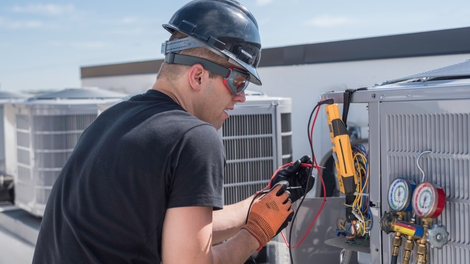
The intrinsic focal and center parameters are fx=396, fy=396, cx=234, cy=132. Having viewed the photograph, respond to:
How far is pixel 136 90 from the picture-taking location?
353 inches

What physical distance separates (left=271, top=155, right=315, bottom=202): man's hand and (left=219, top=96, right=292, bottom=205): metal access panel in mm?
1281

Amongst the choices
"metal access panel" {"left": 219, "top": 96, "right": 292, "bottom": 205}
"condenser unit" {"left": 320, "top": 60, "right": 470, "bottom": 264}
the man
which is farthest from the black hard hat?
"metal access panel" {"left": 219, "top": 96, "right": 292, "bottom": 205}

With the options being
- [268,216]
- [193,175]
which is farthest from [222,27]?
[268,216]

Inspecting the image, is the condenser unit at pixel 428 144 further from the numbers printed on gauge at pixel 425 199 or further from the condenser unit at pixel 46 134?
the condenser unit at pixel 46 134

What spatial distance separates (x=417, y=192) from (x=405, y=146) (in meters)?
0.18

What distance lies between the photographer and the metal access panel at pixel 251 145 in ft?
10.4

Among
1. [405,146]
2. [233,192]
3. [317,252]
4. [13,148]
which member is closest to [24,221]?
[13,148]

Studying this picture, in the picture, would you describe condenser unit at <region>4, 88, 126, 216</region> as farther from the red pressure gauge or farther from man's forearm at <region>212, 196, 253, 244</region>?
the red pressure gauge

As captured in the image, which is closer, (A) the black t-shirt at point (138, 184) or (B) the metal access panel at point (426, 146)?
(A) the black t-shirt at point (138, 184)

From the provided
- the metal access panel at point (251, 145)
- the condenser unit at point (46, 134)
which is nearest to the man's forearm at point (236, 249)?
the metal access panel at point (251, 145)

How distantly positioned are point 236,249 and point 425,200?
65 cm

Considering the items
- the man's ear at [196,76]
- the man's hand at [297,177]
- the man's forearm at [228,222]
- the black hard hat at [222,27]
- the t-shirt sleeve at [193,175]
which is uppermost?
the black hard hat at [222,27]

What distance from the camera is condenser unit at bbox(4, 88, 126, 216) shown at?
4402 millimetres

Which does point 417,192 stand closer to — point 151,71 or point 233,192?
point 233,192
